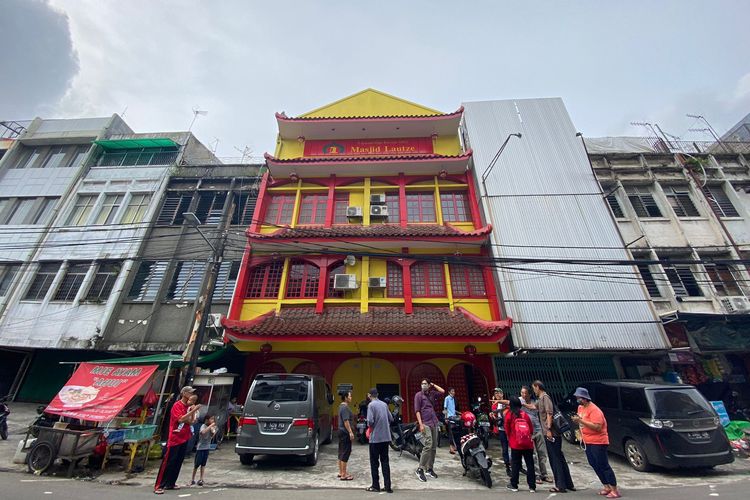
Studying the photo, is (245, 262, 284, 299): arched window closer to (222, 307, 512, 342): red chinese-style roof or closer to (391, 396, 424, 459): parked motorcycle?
(222, 307, 512, 342): red chinese-style roof

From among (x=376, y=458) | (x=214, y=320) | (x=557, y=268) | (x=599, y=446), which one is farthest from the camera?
(x=214, y=320)

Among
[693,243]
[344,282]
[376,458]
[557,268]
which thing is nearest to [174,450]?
[376,458]

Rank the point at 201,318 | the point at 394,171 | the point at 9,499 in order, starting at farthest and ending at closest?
the point at 394,171 → the point at 201,318 → the point at 9,499

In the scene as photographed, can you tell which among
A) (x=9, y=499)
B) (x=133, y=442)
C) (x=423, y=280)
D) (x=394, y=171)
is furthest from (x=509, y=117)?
(x=9, y=499)

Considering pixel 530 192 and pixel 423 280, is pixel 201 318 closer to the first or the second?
pixel 423 280

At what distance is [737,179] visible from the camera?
1641cm

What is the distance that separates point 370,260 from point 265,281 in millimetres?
4615

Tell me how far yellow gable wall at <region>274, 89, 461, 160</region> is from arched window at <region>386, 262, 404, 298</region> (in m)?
7.12

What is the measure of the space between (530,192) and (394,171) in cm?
632

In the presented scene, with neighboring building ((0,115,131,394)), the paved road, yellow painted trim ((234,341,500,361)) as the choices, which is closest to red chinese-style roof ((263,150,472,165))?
yellow painted trim ((234,341,500,361))

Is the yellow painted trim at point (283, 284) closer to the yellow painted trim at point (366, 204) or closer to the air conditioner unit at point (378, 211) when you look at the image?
the yellow painted trim at point (366, 204)

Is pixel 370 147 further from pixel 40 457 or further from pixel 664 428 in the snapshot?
pixel 40 457

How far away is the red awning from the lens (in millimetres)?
7718

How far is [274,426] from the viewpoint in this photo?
7.11 meters
